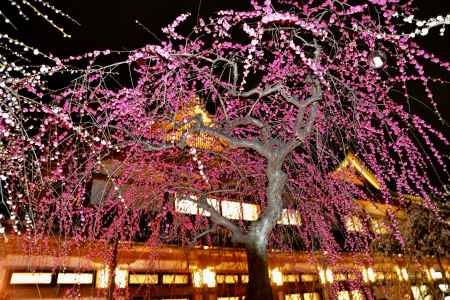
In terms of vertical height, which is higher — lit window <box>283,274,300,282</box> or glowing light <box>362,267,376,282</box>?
lit window <box>283,274,300,282</box>

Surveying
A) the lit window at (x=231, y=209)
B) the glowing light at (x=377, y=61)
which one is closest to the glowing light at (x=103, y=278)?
the lit window at (x=231, y=209)

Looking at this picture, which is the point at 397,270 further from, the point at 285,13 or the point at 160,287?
the point at 285,13

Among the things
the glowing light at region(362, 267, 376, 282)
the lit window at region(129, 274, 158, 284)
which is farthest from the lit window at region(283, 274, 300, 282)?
the lit window at region(129, 274, 158, 284)

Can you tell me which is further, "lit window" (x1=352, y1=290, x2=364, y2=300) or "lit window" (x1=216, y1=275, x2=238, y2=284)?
"lit window" (x1=352, y1=290, x2=364, y2=300)

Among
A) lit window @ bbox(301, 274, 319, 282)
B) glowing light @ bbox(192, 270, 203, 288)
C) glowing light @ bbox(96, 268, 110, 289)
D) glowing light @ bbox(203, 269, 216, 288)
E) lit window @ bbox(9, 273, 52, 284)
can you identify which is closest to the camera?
lit window @ bbox(9, 273, 52, 284)

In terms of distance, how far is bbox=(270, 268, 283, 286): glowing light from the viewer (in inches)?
534

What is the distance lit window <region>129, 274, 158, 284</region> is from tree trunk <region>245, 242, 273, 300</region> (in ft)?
19.0

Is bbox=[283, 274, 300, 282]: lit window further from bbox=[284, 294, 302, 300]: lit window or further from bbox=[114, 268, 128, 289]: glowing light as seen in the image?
bbox=[114, 268, 128, 289]: glowing light

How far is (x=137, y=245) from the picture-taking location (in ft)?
33.7

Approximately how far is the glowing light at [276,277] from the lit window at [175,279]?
395 centimetres

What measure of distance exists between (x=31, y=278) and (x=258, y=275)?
276 inches

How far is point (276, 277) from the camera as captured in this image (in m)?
13.6

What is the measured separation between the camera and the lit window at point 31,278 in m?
9.02

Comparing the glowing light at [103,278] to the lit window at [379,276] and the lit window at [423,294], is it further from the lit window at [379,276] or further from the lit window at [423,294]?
the lit window at [379,276]
